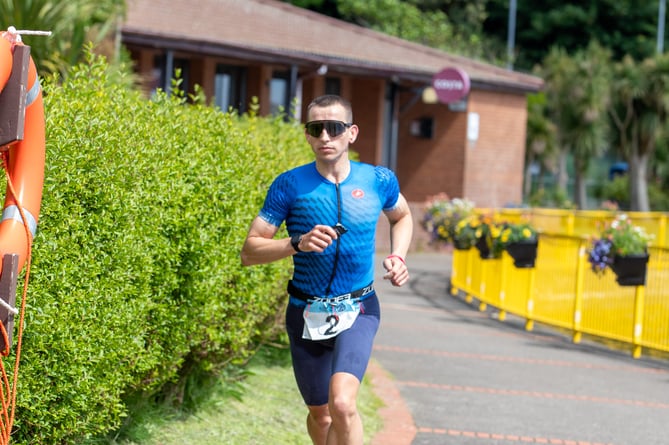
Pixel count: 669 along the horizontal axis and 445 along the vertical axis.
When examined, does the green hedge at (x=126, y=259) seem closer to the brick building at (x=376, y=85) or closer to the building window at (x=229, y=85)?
the brick building at (x=376, y=85)

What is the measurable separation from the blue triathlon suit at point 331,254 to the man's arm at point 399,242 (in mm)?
136

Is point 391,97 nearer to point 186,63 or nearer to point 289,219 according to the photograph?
point 186,63

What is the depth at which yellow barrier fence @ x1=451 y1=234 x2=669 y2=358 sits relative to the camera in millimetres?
12828

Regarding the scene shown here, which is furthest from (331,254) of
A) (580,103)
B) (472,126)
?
(580,103)

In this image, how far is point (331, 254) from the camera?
203 inches

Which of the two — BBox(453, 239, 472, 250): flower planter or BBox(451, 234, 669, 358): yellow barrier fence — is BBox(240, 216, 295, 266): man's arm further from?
BBox(453, 239, 472, 250): flower planter

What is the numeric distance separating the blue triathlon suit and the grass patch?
155 centimetres

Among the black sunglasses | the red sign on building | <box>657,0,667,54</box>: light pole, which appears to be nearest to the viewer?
the black sunglasses

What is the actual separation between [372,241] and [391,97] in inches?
1006

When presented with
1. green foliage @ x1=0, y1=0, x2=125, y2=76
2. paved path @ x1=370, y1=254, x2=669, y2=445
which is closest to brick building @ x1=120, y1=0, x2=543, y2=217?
green foliage @ x1=0, y1=0, x2=125, y2=76

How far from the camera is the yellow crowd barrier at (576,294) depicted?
42.1 ft

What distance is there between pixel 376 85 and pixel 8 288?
29273 millimetres

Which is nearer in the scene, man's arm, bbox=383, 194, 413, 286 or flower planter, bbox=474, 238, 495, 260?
man's arm, bbox=383, 194, 413, 286

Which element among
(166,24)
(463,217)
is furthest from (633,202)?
(463,217)
